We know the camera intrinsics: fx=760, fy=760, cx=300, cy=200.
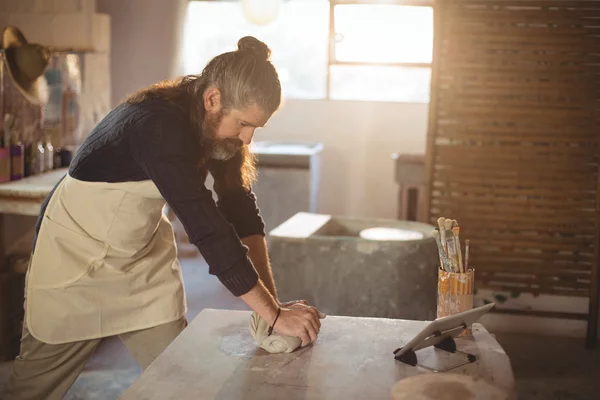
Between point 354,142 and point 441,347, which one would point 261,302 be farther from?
point 354,142

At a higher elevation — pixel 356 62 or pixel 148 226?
pixel 356 62

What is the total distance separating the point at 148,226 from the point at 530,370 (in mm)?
2372

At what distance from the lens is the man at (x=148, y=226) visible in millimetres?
1798

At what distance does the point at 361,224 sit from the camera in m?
3.91

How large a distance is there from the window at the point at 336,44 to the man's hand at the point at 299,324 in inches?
173

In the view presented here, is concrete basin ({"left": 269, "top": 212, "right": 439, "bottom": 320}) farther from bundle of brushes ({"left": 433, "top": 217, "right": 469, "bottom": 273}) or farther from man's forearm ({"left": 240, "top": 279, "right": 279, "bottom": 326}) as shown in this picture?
man's forearm ({"left": 240, "top": 279, "right": 279, "bottom": 326})

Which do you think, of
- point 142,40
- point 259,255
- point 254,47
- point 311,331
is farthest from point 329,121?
point 311,331

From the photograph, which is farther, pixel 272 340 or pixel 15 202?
pixel 15 202

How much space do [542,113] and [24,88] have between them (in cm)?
274

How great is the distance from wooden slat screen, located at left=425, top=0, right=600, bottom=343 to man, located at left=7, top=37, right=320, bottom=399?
2.14 metres

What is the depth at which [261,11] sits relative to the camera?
603cm

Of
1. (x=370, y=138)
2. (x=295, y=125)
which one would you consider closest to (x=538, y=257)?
(x=370, y=138)

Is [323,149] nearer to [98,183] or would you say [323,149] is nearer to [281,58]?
→ [281,58]

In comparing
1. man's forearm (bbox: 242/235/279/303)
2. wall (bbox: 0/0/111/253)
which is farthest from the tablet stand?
wall (bbox: 0/0/111/253)
